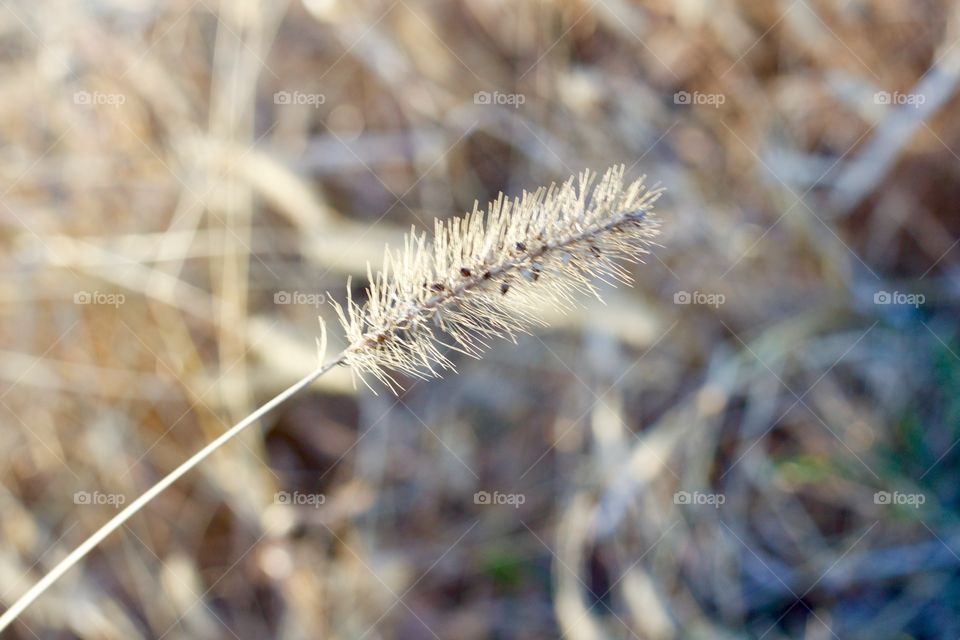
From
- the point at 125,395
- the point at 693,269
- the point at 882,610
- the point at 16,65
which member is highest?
the point at 16,65

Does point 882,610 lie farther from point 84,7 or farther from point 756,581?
point 84,7

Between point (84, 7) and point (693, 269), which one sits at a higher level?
point (84, 7)

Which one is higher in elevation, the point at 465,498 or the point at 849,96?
the point at 849,96

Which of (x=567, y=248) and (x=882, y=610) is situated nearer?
(x=567, y=248)

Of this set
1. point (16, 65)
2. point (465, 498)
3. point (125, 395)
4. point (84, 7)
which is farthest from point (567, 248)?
point (16, 65)

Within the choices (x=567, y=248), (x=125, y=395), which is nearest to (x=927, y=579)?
(x=567, y=248)

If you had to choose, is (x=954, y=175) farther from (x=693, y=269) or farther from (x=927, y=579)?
(x=927, y=579)

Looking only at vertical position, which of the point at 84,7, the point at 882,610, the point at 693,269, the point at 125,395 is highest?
the point at 84,7
